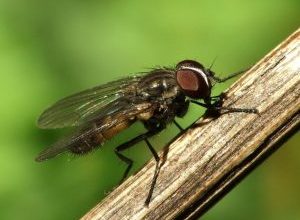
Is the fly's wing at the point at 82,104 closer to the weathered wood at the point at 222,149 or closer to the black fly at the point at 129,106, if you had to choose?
the black fly at the point at 129,106

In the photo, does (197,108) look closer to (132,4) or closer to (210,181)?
(132,4)

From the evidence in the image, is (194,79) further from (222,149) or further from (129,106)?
(222,149)

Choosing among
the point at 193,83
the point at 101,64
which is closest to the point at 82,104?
the point at 193,83

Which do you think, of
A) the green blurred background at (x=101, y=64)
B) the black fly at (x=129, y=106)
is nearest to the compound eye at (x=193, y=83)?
the black fly at (x=129, y=106)

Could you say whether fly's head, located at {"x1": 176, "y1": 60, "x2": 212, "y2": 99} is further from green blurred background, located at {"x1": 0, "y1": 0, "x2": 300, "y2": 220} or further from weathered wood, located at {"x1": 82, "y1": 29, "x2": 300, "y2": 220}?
green blurred background, located at {"x1": 0, "y1": 0, "x2": 300, "y2": 220}

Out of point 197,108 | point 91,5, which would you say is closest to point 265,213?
point 197,108

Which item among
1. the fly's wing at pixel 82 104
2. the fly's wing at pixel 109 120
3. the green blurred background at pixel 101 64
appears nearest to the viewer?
the fly's wing at pixel 109 120

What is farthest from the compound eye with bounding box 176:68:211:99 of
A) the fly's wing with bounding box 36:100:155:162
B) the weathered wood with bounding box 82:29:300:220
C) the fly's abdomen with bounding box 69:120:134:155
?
the weathered wood with bounding box 82:29:300:220
